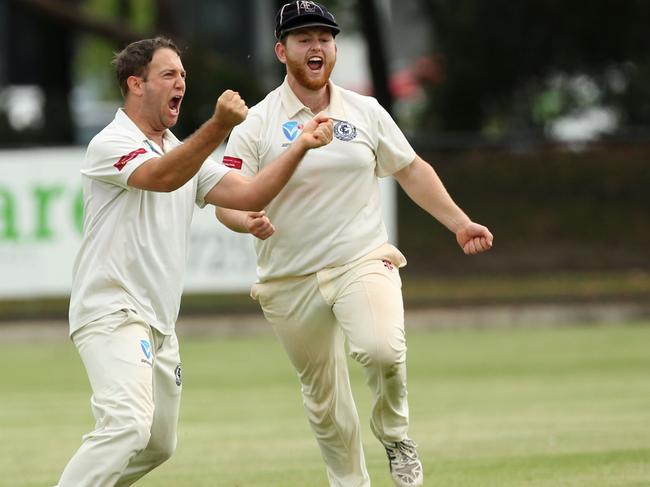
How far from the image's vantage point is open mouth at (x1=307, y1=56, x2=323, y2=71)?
8.24 metres

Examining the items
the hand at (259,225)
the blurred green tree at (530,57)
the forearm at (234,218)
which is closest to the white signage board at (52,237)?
the blurred green tree at (530,57)

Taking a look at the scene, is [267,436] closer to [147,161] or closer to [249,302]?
[147,161]

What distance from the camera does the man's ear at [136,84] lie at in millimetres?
7254

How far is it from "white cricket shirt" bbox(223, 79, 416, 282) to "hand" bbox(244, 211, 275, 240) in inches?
25.4

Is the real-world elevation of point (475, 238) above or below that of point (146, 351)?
above

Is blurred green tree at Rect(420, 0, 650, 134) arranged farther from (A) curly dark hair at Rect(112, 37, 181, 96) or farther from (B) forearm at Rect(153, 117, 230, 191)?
(B) forearm at Rect(153, 117, 230, 191)

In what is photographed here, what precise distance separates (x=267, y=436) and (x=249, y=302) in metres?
11.2

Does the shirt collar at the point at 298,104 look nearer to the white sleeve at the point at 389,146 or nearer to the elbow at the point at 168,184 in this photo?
the white sleeve at the point at 389,146

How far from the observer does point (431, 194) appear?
28.0 ft

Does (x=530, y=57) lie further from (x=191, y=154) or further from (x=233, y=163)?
(x=191, y=154)

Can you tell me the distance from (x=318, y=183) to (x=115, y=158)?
4.83 feet

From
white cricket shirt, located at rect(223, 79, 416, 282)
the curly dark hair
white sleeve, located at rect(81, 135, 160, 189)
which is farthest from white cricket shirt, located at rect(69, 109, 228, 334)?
white cricket shirt, located at rect(223, 79, 416, 282)

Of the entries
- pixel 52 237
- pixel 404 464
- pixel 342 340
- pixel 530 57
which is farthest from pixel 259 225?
pixel 530 57

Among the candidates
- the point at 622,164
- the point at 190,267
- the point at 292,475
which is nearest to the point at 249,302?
the point at 190,267
